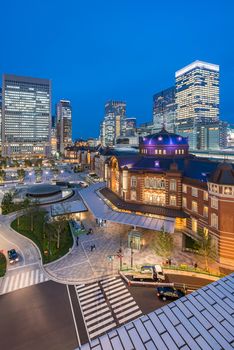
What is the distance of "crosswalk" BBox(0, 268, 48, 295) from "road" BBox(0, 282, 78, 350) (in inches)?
51.6

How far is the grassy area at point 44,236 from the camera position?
137 ft

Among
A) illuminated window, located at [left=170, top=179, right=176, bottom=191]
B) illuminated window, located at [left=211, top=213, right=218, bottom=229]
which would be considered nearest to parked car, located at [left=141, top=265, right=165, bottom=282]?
illuminated window, located at [left=211, top=213, right=218, bottom=229]

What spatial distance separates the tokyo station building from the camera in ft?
124

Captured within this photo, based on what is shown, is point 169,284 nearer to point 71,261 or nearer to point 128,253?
point 128,253

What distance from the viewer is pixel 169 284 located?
32.7 metres

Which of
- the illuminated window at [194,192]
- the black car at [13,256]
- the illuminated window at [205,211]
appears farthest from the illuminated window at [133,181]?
the black car at [13,256]

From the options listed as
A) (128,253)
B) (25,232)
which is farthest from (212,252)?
(25,232)

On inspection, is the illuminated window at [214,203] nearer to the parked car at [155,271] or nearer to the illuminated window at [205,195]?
the illuminated window at [205,195]

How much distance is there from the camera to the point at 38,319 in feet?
86.1

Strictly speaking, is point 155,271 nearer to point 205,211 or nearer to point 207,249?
point 207,249

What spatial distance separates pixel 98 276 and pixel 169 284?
34.7 ft

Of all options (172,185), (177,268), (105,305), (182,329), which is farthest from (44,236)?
(182,329)

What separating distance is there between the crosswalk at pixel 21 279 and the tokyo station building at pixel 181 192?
81.9 feet

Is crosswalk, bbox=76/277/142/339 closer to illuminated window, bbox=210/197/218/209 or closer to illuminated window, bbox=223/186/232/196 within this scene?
illuminated window, bbox=210/197/218/209
